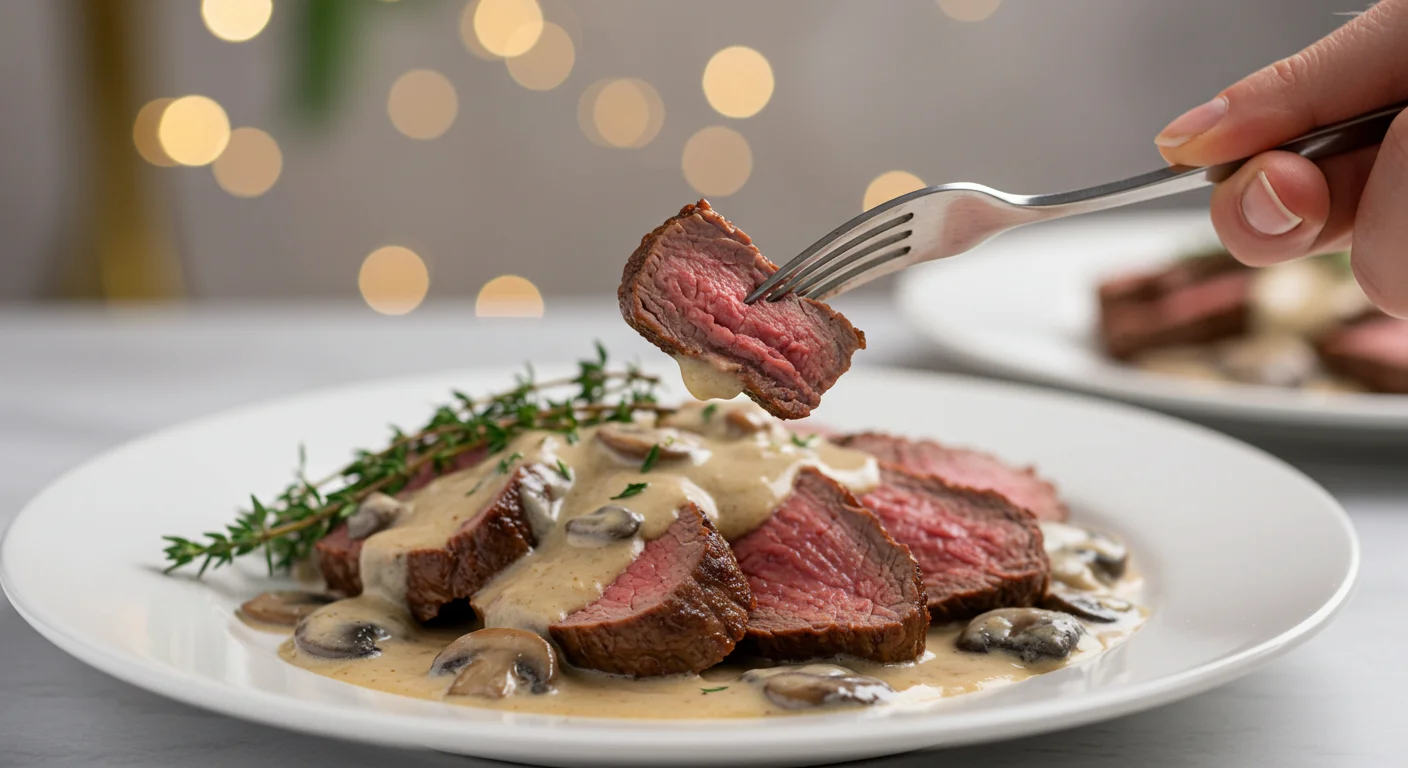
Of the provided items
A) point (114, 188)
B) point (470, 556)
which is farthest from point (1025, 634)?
point (114, 188)

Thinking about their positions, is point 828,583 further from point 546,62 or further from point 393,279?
point 393,279

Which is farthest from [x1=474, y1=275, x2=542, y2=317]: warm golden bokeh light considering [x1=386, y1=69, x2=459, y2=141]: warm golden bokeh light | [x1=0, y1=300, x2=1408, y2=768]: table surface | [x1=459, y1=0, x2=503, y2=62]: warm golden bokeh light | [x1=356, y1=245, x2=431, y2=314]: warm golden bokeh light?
[x1=0, y1=300, x2=1408, y2=768]: table surface

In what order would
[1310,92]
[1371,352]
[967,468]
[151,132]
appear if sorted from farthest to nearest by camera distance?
[151,132]
[1371,352]
[967,468]
[1310,92]

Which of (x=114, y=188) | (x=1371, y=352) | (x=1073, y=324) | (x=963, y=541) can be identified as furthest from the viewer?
(x=114, y=188)

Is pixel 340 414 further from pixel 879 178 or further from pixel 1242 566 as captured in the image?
pixel 879 178

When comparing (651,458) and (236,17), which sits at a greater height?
(236,17)

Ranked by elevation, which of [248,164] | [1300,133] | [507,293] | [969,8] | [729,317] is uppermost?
[969,8]

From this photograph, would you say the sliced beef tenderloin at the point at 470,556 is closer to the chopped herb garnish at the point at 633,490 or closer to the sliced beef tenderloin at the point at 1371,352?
the chopped herb garnish at the point at 633,490
